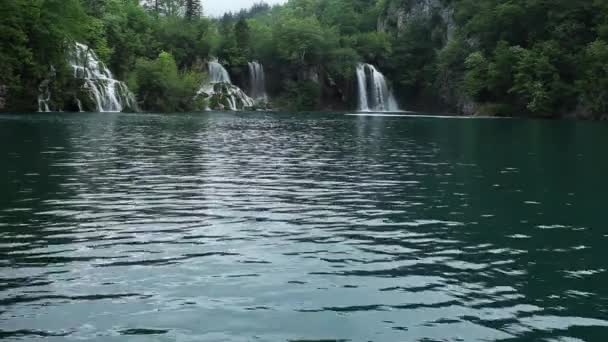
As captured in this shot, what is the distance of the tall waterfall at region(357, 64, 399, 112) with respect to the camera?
108 m

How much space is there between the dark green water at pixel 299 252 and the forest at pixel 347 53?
50949mm

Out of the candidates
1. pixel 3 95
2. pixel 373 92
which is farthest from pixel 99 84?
pixel 373 92

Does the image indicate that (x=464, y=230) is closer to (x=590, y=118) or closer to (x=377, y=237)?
(x=377, y=237)

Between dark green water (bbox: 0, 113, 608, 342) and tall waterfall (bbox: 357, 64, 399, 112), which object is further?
tall waterfall (bbox: 357, 64, 399, 112)

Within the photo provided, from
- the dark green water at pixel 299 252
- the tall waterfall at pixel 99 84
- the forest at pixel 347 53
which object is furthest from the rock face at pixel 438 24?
the dark green water at pixel 299 252

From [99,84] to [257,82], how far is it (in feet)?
132

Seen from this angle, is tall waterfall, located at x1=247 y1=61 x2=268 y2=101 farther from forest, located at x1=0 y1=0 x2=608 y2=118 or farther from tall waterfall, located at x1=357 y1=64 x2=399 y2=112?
tall waterfall, located at x1=357 y1=64 x2=399 y2=112

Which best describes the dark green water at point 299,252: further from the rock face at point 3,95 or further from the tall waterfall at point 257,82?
the tall waterfall at point 257,82

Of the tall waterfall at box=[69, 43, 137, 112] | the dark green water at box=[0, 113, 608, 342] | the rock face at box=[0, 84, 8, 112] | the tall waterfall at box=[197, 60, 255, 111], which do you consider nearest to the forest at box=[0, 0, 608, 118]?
the rock face at box=[0, 84, 8, 112]

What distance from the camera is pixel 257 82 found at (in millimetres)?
110062

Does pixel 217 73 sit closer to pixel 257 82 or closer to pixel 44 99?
pixel 257 82

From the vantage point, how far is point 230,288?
348 inches

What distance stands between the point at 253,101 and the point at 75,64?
119 feet

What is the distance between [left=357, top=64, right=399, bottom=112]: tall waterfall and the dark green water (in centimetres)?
8503
